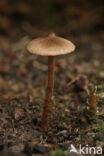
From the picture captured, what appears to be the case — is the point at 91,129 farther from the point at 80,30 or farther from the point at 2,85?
the point at 80,30

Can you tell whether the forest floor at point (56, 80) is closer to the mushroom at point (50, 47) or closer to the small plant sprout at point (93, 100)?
the small plant sprout at point (93, 100)

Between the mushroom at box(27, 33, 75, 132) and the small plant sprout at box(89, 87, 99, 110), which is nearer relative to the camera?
the mushroom at box(27, 33, 75, 132)

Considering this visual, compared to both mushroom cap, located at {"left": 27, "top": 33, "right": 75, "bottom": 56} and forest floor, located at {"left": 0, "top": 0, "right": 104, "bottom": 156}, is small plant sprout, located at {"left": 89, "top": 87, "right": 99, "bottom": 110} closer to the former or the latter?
forest floor, located at {"left": 0, "top": 0, "right": 104, "bottom": 156}

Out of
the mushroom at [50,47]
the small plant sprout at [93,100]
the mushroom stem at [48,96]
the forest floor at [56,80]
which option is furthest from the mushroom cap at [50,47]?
the forest floor at [56,80]

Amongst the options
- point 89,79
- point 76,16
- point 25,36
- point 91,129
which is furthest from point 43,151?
point 76,16

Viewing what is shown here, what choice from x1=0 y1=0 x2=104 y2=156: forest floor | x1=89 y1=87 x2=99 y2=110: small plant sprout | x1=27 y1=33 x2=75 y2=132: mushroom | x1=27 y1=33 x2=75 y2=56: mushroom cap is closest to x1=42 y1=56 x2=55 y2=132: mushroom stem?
x1=27 y1=33 x2=75 y2=132: mushroom
